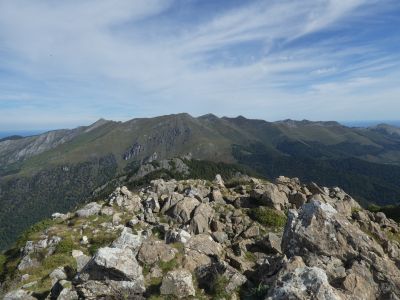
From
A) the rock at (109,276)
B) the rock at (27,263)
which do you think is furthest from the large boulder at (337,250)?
the rock at (27,263)

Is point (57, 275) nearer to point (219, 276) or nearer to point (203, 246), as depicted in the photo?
point (203, 246)

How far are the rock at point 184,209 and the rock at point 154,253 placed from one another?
13.9 metres

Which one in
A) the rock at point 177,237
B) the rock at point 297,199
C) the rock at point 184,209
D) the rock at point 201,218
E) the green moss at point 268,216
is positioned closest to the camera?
the rock at point 177,237

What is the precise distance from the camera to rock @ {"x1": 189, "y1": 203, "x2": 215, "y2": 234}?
3588 centimetres

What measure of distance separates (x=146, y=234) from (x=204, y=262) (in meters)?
10.9

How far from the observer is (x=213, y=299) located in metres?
19.1

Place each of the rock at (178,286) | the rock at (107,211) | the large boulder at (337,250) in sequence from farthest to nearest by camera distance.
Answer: the rock at (107,211) < the large boulder at (337,250) < the rock at (178,286)

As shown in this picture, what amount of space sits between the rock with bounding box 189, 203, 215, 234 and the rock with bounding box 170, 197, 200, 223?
1164 millimetres

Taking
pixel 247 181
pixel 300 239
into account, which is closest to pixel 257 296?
pixel 300 239

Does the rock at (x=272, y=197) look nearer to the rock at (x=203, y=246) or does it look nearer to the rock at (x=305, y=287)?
the rock at (x=203, y=246)

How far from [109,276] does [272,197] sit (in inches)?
1022

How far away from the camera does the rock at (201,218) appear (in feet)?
118

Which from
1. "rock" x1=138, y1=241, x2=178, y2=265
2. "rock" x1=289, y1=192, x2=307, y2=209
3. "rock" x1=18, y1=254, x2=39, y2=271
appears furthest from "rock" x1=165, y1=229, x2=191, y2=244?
"rock" x1=289, y1=192, x2=307, y2=209

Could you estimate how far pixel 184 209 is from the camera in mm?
39625
